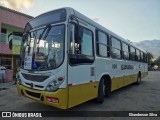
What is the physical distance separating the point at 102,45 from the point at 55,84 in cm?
307

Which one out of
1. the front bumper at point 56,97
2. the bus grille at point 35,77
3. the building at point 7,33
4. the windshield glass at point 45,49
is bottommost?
the front bumper at point 56,97

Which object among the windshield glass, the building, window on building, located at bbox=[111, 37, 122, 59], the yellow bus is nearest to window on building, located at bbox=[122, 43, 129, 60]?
window on building, located at bbox=[111, 37, 122, 59]

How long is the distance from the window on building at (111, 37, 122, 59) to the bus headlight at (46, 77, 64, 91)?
4035 mm

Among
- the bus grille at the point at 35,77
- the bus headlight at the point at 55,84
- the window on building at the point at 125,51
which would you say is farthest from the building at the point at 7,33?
the bus headlight at the point at 55,84

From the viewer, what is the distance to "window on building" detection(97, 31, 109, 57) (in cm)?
700

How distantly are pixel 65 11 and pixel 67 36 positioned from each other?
810 millimetres

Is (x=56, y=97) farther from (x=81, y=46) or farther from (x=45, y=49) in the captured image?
(x=81, y=46)

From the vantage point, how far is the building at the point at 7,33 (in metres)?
16.8

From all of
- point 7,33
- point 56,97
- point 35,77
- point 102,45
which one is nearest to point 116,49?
point 102,45

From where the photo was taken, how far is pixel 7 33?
18172mm

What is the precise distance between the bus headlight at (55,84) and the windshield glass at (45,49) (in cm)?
37

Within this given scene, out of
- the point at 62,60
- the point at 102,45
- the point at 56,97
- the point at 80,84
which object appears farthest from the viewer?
the point at 102,45

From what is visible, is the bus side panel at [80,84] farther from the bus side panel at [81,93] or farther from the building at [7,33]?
the building at [7,33]

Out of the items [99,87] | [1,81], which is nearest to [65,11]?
[99,87]
